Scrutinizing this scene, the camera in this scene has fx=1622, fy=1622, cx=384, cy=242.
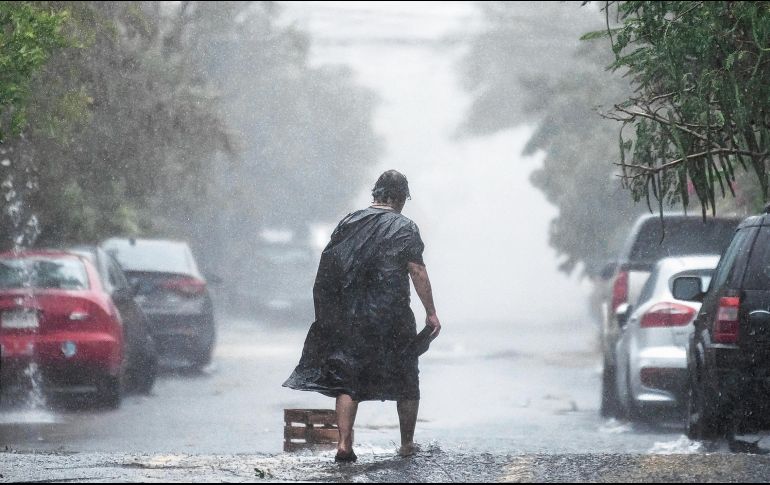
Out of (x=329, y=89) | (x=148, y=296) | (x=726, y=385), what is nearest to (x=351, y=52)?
(x=329, y=89)

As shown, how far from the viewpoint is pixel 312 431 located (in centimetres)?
944

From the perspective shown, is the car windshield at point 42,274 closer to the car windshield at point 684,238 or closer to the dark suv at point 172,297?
the dark suv at point 172,297

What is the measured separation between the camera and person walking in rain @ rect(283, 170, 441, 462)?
27.5 feet

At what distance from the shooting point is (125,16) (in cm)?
1962

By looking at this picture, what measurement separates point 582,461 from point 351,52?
52.0 metres

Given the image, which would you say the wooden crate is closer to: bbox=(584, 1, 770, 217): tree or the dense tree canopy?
bbox=(584, 1, 770, 217): tree

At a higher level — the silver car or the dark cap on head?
the dark cap on head

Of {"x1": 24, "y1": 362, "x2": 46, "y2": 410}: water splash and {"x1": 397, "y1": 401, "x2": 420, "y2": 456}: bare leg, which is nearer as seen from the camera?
{"x1": 397, "y1": 401, "x2": 420, "y2": 456}: bare leg

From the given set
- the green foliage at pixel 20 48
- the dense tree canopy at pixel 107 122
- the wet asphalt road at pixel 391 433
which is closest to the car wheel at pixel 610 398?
the wet asphalt road at pixel 391 433

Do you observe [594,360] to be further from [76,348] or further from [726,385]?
[726,385]

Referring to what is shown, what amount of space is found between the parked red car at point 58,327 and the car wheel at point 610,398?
426cm

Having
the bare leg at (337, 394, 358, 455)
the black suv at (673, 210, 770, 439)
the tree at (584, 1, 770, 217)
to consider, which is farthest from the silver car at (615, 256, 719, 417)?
the bare leg at (337, 394, 358, 455)

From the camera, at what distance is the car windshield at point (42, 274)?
13.9m

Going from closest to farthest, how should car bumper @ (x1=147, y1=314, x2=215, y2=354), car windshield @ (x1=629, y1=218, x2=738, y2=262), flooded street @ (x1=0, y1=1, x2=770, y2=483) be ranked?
flooded street @ (x1=0, y1=1, x2=770, y2=483) < car windshield @ (x1=629, y1=218, x2=738, y2=262) < car bumper @ (x1=147, y1=314, x2=215, y2=354)
